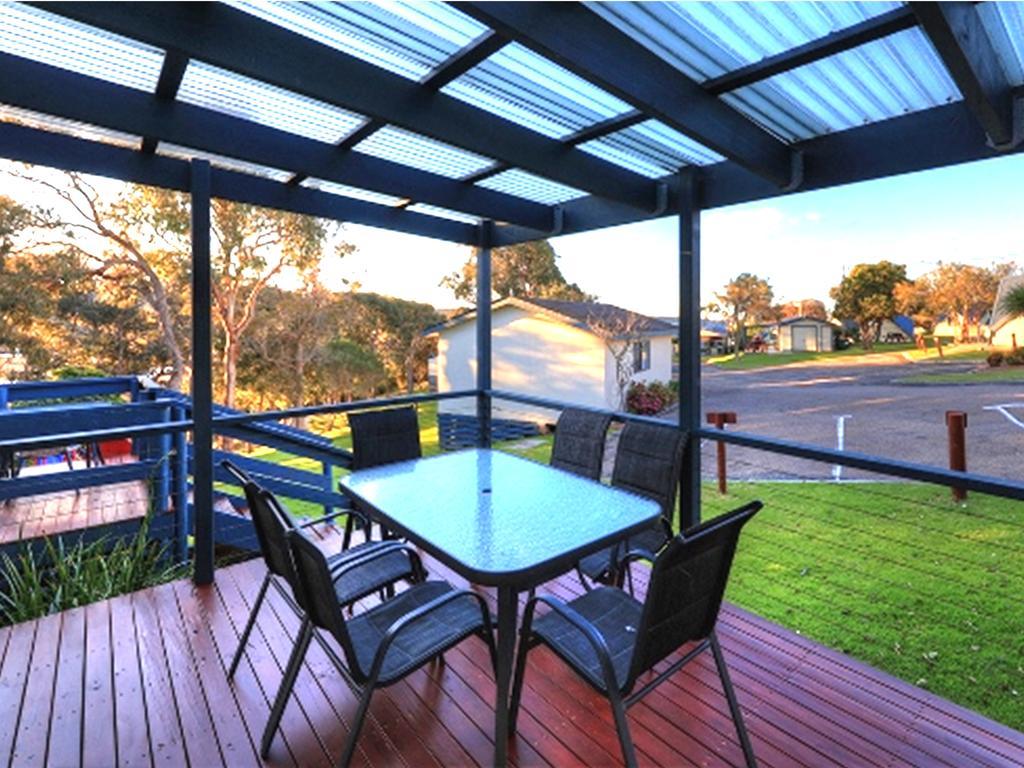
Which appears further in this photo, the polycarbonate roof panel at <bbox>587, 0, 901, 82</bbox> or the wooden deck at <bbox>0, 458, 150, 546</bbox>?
the wooden deck at <bbox>0, 458, 150, 546</bbox>

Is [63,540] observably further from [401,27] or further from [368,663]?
[401,27]

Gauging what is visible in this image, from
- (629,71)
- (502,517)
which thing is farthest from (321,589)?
(629,71)

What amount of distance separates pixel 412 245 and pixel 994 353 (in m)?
20.7

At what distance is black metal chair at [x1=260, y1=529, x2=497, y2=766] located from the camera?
5.49 feet

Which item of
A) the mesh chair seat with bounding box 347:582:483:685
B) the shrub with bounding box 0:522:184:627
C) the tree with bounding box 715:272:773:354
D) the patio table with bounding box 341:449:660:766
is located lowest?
the shrub with bounding box 0:522:184:627

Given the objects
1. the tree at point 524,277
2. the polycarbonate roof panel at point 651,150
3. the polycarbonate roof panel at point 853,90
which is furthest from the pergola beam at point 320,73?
the tree at point 524,277

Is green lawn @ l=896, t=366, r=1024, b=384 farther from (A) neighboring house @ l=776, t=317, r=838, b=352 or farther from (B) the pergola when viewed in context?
(B) the pergola

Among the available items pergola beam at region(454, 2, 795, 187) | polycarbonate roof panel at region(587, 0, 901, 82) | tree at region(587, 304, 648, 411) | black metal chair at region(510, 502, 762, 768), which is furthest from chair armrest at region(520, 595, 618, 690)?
tree at region(587, 304, 648, 411)

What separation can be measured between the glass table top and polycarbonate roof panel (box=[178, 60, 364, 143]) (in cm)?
176

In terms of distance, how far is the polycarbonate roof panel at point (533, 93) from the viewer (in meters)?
2.26

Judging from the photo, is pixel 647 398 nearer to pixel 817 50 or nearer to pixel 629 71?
pixel 817 50

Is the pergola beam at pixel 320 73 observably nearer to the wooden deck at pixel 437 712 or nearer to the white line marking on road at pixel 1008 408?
the wooden deck at pixel 437 712

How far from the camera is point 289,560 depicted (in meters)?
1.88

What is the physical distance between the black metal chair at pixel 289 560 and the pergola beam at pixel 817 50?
2.36 metres
